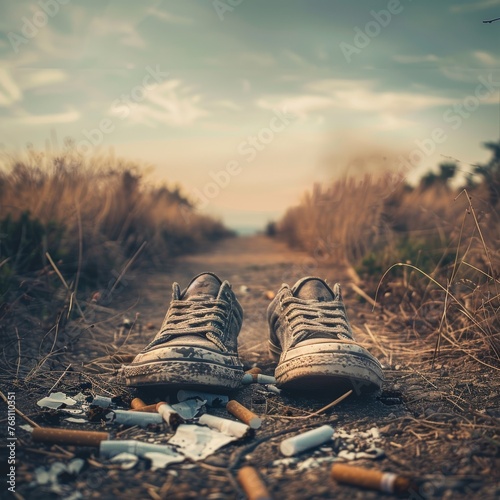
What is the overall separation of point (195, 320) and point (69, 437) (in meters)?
0.93

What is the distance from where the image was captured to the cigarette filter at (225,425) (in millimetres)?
2041

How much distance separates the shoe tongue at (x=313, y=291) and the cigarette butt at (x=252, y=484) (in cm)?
135

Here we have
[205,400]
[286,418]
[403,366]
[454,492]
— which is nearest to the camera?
[454,492]

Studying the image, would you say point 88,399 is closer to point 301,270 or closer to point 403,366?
point 403,366

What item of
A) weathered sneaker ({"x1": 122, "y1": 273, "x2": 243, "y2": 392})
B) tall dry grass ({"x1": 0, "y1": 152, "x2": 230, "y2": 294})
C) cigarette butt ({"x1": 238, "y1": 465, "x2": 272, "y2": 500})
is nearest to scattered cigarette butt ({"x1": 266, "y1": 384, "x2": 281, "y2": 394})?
weathered sneaker ({"x1": 122, "y1": 273, "x2": 243, "y2": 392})

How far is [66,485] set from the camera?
1.67 meters

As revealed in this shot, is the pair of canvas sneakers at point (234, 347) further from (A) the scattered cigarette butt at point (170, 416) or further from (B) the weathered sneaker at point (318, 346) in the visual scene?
(A) the scattered cigarette butt at point (170, 416)

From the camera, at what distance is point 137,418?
2.18 m

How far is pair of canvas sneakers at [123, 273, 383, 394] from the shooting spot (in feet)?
7.75

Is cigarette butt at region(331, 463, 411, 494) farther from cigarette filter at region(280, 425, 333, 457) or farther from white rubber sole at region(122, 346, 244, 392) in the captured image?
white rubber sole at region(122, 346, 244, 392)

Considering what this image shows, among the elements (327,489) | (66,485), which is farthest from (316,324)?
(66,485)

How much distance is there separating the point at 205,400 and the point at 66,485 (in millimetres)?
836

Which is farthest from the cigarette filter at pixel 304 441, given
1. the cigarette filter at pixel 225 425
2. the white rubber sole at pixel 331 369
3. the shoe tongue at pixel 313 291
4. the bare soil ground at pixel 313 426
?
the shoe tongue at pixel 313 291

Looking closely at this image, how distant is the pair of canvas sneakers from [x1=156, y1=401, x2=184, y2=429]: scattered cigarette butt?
0.52 feet
